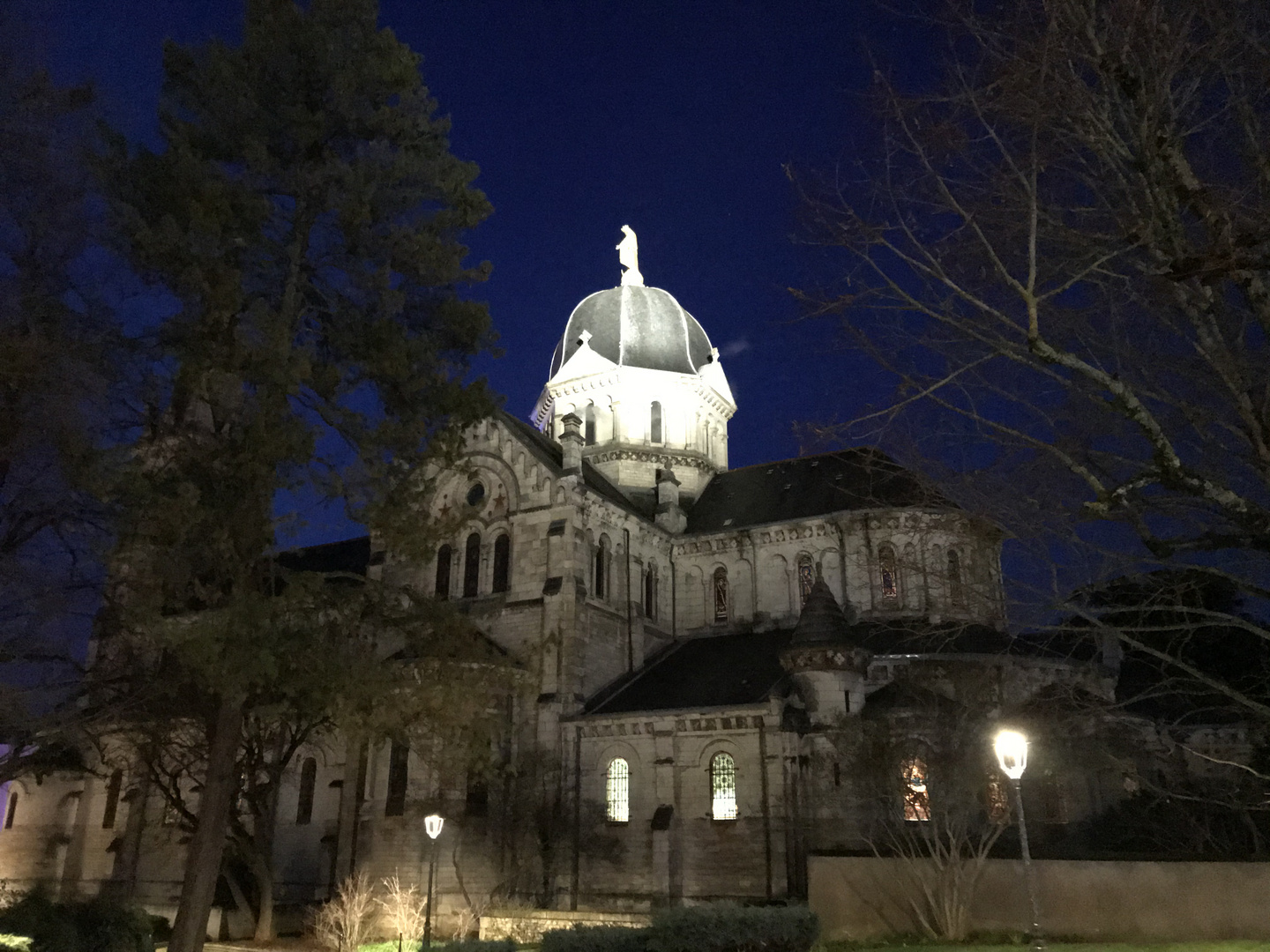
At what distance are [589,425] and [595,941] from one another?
3311 cm

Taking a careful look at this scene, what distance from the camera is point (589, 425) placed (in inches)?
1868

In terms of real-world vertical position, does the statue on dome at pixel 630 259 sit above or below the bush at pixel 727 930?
above

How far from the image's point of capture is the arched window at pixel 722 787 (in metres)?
29.6

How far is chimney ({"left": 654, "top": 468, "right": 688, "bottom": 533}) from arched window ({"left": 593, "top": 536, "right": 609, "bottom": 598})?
4.63 meters

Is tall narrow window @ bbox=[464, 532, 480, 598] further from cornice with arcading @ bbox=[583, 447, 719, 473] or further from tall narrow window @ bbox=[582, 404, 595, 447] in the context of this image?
tall narrow window @ bbox=[582, 404, 595, 447]

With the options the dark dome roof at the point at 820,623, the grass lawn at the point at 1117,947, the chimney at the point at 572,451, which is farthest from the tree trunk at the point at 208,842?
the chimney at the point at 572,451

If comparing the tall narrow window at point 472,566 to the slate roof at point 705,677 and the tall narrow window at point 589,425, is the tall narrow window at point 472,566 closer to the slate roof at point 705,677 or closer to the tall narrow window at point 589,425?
the slate roof at point 705,677

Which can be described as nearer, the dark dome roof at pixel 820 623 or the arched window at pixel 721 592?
the dark dome roof at pixel 820 623

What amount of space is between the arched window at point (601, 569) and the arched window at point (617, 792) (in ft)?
21.8

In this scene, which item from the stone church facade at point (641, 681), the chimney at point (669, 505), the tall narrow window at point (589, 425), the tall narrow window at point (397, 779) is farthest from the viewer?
the tall narrow window at point (589, 425)

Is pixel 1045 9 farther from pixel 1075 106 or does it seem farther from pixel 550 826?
pixel 550 826

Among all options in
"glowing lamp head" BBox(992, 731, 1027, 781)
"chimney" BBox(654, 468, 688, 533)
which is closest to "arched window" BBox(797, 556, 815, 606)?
"chimney" BBox(654, 468, 688, 533)

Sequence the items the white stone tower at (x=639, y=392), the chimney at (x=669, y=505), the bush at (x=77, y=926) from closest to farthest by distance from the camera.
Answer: the bush at (x=77, y=926) → the chimney at (x=669, y=505) → the white stone tower at (x=639, y=392)

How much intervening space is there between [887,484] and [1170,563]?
88.8 ft
